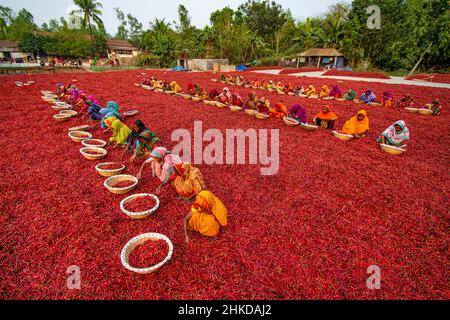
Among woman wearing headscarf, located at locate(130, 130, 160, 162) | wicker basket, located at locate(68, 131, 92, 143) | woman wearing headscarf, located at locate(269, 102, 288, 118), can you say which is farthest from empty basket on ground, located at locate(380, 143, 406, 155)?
wicker basket, located at locate(68, 131, 92, 143)

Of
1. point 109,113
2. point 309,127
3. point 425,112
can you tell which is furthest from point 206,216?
point 425,112

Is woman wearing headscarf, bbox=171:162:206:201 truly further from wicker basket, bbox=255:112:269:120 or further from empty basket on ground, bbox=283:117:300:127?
wicker basket, bbox=255:112:269:120

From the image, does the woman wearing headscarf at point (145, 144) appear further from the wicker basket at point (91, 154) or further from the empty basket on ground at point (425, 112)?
the empty basket on ground at point (425, 112)

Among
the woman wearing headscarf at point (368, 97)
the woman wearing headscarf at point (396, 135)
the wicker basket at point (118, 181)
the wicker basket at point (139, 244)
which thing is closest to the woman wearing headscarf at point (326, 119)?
the woman wearing headscarf at point (396, 135)

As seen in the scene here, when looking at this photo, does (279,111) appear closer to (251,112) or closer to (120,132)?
(251,112)

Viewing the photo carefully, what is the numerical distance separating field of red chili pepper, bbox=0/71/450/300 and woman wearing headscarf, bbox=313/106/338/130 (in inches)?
51.9

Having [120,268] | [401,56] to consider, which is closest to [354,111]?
[120,268]

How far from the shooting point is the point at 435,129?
22.4 ft

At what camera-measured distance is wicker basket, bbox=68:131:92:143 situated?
5326 mm

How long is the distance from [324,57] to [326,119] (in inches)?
1142

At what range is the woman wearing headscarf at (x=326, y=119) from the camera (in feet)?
21.1

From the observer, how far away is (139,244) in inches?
104

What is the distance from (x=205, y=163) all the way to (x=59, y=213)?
274 centimetres

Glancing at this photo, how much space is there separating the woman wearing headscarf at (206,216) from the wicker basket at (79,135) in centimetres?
421
